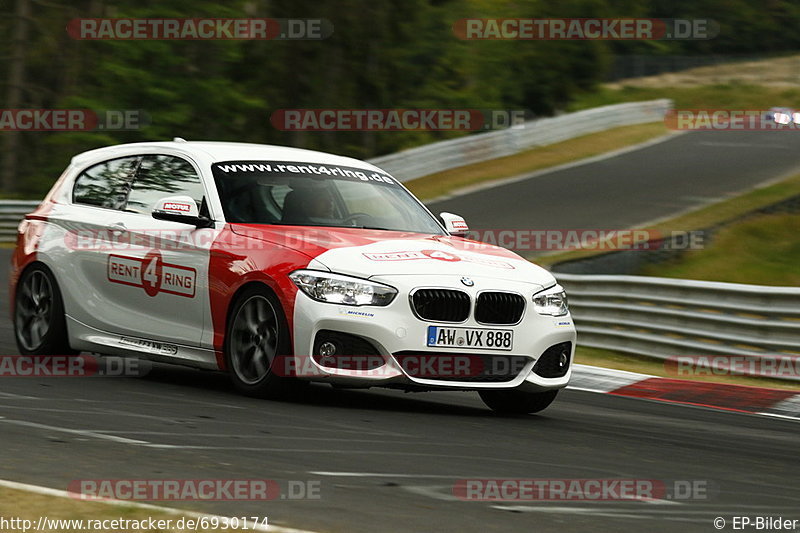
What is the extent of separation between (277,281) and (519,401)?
6.28 feet

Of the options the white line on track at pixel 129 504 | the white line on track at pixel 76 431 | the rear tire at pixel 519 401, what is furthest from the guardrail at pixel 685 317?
the white line on track at pixel 129 504

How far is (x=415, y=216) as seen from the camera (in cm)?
950

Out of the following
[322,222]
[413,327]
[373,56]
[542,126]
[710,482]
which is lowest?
[710,482]

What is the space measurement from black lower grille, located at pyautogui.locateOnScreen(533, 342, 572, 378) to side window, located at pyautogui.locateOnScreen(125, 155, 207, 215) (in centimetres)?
250

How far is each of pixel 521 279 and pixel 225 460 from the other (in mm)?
2837

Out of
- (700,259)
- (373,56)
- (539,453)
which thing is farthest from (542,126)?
(539,453)

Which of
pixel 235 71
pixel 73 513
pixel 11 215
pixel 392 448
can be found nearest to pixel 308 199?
pixel 392 448

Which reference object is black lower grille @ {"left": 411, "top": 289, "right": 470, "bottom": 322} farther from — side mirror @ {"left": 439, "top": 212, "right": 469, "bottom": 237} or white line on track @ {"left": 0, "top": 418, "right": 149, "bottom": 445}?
white line on track @ {"left": 0, "top": 418, "right": 149, "bottom": 445}

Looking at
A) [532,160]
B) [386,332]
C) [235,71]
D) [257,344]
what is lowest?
[257,344]

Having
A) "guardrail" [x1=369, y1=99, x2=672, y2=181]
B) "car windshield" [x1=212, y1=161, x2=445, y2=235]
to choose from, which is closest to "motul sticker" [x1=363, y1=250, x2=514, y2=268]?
"car windshield" [x1=212, y1=161, x2=445, y2=235]

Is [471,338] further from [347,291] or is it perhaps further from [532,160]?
[532,160]

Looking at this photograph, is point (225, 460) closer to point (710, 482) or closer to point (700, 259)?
point (710, 482)

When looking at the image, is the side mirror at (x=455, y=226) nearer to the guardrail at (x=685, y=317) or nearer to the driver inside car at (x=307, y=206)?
the driver inside car at (x=307, y=206)

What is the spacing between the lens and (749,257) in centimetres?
1845
